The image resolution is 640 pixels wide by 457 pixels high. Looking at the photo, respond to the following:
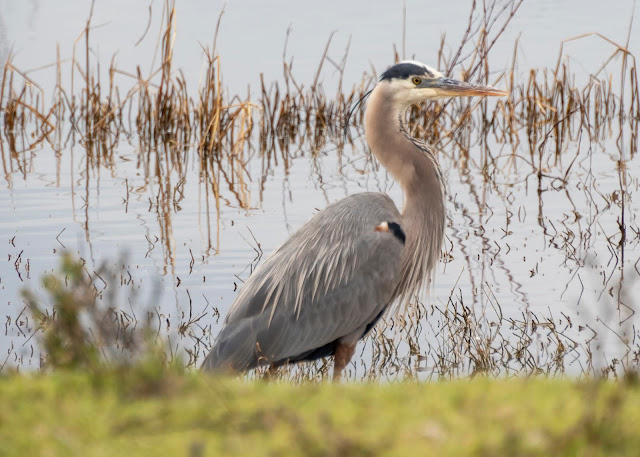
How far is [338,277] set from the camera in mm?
6492

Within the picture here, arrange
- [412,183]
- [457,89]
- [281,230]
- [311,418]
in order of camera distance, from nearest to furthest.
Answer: [311,418] → [412,183] → [457,89] → [281,230]

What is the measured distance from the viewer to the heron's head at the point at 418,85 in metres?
7.05

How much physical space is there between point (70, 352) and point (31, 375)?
0.59ft

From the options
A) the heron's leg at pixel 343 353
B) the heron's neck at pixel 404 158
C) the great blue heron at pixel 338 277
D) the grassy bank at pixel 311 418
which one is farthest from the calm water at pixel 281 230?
the heron's leg at pixel 343 353

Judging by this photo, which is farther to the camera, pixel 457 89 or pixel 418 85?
pixel 457 89

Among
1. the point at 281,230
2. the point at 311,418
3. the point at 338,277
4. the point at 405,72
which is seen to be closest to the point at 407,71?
the point at 405,72

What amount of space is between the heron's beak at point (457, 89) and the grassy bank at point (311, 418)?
3477 mm

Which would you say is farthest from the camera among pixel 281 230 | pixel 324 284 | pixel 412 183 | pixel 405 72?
pixel 281 230

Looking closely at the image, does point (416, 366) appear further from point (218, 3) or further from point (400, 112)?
point (218, 3)

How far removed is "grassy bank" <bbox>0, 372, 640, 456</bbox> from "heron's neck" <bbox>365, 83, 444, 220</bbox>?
2.94 m

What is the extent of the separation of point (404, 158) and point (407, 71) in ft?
1.92

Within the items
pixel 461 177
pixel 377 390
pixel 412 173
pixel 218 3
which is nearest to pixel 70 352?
pixel 377 390

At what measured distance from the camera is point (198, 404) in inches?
143

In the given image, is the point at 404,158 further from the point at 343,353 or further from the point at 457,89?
the point at 343,353
